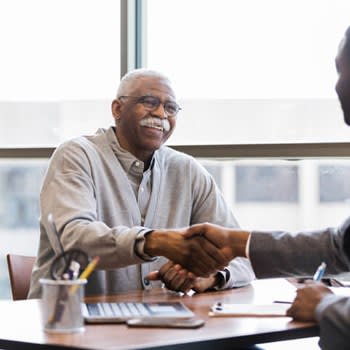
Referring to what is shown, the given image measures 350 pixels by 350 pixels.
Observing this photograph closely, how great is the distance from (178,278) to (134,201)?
1.66ft

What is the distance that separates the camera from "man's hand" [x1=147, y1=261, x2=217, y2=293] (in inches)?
97.5

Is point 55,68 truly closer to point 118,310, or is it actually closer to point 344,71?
point 344,71

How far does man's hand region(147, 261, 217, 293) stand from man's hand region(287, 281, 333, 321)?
531 millimetres

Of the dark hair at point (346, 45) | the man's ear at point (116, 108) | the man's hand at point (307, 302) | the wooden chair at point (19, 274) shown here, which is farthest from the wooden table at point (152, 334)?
the man's ear at point (116, 108)

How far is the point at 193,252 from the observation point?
2.48 m

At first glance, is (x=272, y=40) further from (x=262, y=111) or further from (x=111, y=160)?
(x=111, y=160)

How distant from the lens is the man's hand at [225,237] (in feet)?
7.91

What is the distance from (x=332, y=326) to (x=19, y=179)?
9.05ft

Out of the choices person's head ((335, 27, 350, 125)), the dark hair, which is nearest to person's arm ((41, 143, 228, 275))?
person's head ((335, 27, 350, 125))

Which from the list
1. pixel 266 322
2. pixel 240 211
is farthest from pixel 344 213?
pixel 266 322

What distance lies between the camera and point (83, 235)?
2.46 metres

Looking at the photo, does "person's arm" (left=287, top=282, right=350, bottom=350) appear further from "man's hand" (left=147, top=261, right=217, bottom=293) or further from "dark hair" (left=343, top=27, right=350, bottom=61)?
"dark hair" (left=343, top=27, right=350, bottom=61)

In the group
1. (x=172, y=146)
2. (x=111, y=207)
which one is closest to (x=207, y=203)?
(x=111, y=207)

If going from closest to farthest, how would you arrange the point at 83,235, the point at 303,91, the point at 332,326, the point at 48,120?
the point at 332,326 → the point at 83,235 → the point at 303,91 → the point at 48,120
